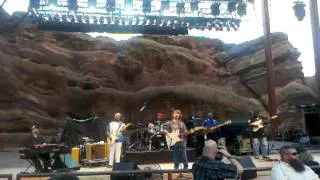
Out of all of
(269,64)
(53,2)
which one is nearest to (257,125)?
(269,64)

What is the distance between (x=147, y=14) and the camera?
21.6m

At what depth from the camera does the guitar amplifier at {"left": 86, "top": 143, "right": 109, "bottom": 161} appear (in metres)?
14.2

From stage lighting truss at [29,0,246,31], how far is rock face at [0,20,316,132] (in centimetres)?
733

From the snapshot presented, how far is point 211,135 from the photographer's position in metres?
14.5

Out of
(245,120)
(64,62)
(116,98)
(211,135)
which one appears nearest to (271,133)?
(245,120)

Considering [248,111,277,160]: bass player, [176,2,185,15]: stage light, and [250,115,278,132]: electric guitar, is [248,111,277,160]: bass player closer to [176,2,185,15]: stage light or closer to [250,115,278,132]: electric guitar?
[250,115,278,132]: electric guitar

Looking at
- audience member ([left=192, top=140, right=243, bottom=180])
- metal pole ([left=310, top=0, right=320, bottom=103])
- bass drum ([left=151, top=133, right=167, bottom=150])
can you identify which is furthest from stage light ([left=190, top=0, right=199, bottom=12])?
audience member ([left=192, top=140, right=243, bottom=180])

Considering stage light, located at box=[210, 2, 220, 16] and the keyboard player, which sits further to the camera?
stage light, located at box=[210, 2, 220, 16]

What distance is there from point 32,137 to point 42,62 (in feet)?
63.2

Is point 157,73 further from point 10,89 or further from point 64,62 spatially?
point 10,89

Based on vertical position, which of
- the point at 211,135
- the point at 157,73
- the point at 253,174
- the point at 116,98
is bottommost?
the point at 253,174

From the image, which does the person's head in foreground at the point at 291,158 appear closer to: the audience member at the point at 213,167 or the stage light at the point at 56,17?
the audience member at the point at 213,167

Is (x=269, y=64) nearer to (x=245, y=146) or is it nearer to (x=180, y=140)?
(x=245, y=146)

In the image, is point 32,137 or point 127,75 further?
point 127,75
